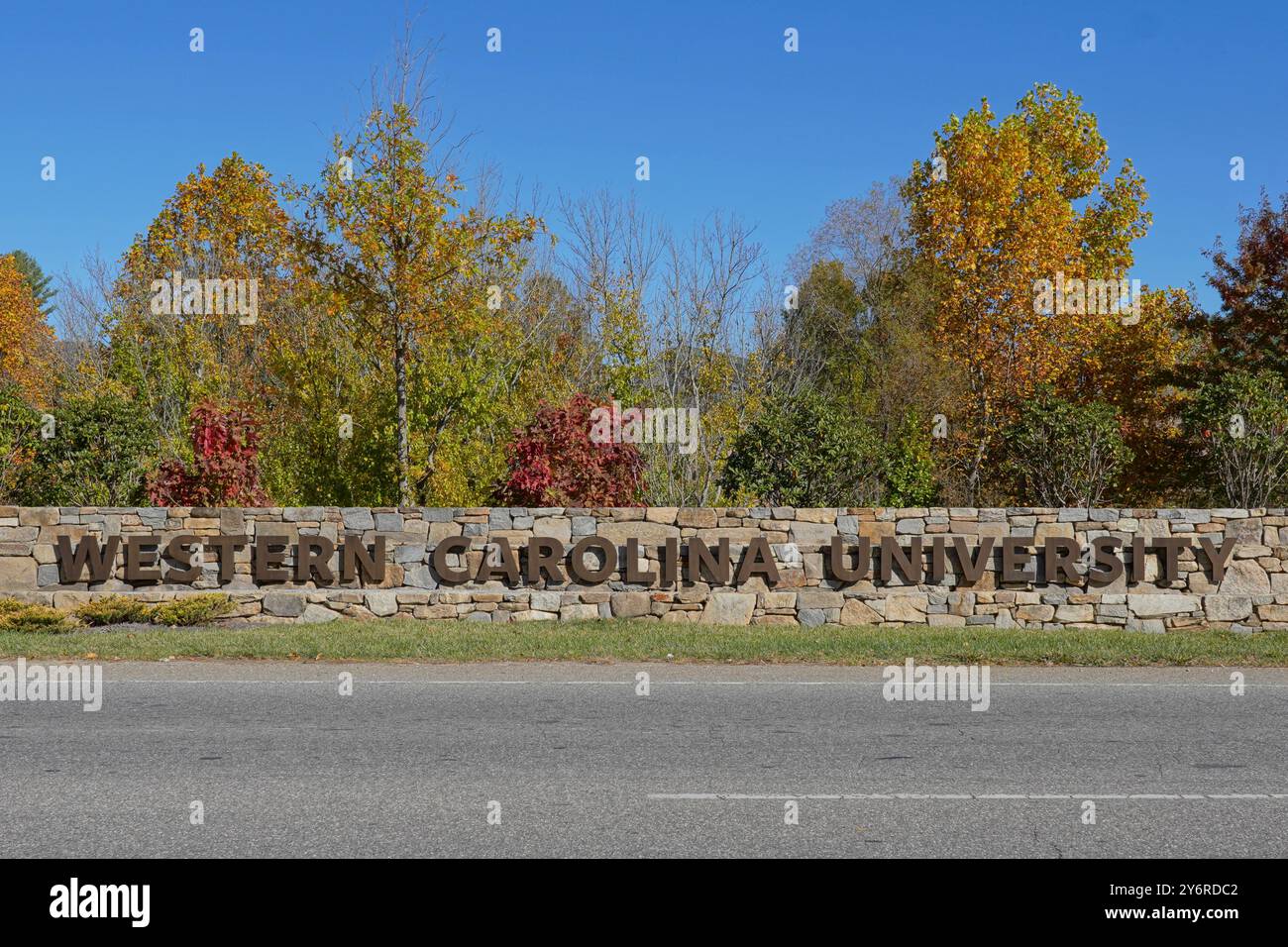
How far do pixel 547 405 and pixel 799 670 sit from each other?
7.29m

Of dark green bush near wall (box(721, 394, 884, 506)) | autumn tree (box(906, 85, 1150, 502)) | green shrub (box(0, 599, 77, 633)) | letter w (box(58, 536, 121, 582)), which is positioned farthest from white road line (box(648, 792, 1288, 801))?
autumn tree (box(906, 85, 1150, 502))

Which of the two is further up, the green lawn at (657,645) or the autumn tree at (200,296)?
the autumn tree at (200,296)

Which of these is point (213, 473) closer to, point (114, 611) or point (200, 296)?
point (114, 611)

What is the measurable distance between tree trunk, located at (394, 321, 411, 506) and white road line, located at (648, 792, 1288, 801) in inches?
502

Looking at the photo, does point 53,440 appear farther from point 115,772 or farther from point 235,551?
point 115,772

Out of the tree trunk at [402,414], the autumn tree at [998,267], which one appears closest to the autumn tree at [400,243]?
the tree trunk at [402,414]

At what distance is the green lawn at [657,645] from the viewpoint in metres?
12.4

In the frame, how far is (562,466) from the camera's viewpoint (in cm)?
1716

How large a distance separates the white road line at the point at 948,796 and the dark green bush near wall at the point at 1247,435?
452 inches

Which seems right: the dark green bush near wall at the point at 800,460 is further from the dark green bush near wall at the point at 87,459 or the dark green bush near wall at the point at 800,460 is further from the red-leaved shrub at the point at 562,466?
the dark green bush near wall at the point at 87,459

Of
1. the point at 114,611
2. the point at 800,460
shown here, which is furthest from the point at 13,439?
the point at 800,460

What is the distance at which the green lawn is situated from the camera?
40.7 feet

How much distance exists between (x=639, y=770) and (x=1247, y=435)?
13103mm

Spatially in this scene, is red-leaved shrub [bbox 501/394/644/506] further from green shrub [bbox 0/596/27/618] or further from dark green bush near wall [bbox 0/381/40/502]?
dark green bush near wall [bbox 0/381/40/502]
